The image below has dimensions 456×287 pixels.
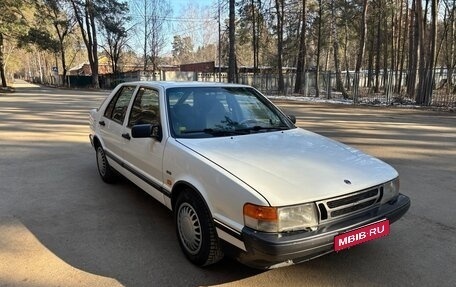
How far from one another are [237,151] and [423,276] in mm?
1844

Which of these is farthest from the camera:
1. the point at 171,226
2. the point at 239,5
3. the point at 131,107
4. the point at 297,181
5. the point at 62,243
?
the point at 239,5

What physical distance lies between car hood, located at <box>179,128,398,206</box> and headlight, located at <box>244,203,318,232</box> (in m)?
0.06

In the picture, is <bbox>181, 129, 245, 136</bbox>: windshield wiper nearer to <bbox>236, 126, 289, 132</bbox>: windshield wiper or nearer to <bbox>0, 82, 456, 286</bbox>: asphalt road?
<bbox>236, 126, 289, 132</bbox>: windshield wiper

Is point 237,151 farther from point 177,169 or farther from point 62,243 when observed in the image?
point 62,243

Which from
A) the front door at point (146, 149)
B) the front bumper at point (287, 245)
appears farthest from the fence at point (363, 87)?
the front bumper at point (287, 245)

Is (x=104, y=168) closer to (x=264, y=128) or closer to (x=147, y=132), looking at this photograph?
(x=147, y=132)

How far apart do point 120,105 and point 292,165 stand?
9.58 ft

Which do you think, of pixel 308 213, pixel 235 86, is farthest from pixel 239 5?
pixel 308 213

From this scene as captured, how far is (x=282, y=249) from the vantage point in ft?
8.96

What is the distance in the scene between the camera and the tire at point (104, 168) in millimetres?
5762

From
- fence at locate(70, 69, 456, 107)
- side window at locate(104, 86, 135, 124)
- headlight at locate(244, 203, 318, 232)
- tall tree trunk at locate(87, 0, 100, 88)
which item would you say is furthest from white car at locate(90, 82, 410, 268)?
tall tree trunk at locate(87, 0, 100, 88)

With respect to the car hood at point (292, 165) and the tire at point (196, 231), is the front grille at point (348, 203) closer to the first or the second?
the car hood at point (292, 165)

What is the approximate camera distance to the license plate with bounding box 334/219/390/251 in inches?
115

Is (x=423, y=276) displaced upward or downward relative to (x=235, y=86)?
downward
